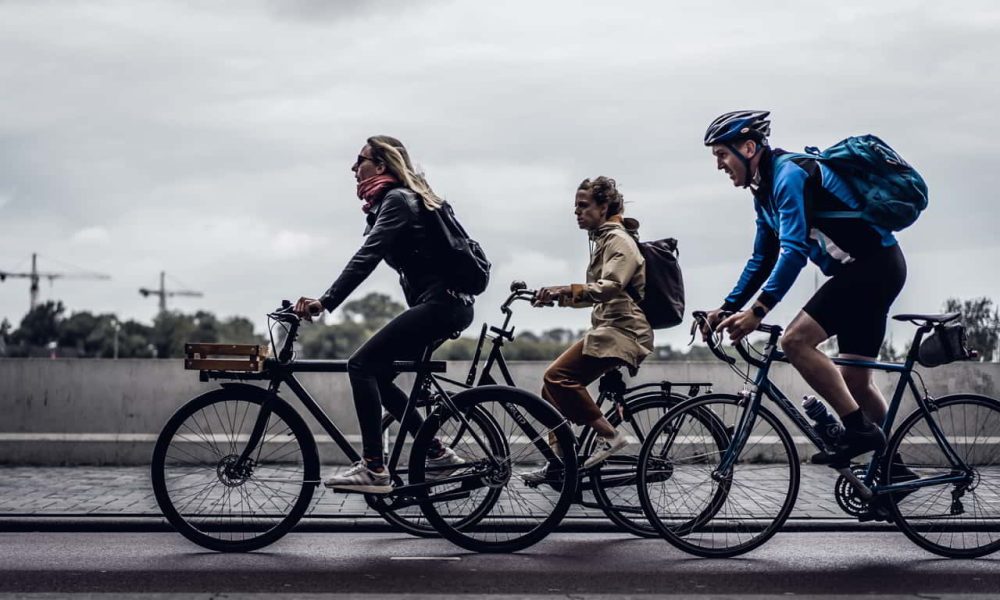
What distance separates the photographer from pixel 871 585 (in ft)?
18.2

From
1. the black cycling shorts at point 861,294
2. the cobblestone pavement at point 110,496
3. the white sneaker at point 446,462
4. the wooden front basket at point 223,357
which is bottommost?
the cobblestone pavement at point 110,496

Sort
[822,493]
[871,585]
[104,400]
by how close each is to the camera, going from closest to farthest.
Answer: [871,585] < [822,493] < [104,400]

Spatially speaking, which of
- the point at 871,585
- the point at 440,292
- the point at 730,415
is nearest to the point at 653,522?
the point at 730,415

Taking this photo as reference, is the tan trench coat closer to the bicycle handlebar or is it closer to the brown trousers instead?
the brown trousers

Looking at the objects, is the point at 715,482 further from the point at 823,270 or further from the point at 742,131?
the point at 742,131

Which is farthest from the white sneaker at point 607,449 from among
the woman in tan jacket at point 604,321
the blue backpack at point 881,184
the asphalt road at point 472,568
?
the blue backpack at point 881,184

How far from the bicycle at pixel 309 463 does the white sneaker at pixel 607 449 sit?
211 millimetres

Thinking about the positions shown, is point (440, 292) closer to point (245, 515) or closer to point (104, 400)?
point (245, 515)

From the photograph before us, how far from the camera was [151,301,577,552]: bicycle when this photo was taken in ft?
20.5

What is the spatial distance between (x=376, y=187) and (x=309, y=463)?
145 cm

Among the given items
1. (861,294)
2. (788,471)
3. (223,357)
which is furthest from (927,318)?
(223,357)

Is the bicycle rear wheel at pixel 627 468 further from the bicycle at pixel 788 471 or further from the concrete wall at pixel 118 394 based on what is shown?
the concrete wall at pixel 118 394

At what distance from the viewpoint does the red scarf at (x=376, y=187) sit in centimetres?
648

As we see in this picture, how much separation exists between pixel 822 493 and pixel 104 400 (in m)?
5.86
